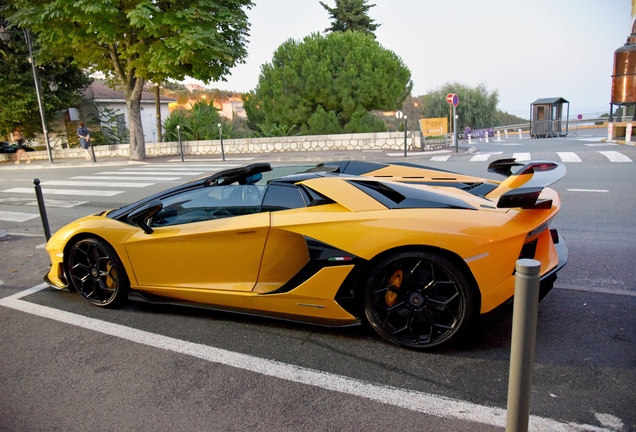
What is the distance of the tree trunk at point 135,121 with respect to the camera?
70.1 feet

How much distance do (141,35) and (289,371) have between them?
66.1ft

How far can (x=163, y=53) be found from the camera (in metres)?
19.3

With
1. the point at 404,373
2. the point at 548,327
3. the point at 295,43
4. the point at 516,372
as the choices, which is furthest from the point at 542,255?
the point at 295,43

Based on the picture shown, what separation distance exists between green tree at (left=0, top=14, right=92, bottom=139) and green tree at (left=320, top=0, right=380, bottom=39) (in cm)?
2569

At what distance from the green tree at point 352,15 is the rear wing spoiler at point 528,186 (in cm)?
4341

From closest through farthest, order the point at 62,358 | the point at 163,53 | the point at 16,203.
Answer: the point at 62,358, the point at 16,203, the point at 163,53

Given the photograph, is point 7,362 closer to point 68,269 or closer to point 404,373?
point 68,269

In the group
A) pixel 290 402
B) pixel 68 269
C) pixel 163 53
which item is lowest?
pixel 290 402

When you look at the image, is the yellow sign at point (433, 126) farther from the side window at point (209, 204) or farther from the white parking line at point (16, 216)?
the side window at point (209, 204)

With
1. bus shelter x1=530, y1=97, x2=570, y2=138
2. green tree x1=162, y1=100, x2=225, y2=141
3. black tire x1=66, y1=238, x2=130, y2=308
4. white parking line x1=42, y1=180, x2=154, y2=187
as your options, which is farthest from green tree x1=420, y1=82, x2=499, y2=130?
black tire x1=66, y1=238, x2=130, y2=308

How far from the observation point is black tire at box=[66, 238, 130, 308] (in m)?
3.90

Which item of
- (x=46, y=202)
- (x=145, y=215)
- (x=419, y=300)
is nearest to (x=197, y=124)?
(x=46, y=202)

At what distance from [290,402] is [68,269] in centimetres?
273

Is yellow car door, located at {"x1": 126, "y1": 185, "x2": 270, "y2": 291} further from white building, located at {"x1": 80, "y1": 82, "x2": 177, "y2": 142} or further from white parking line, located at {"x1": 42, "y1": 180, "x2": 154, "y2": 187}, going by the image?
white building, located at {"x1": 80, "y1": 82, "x2": 177, "y2": 142}
